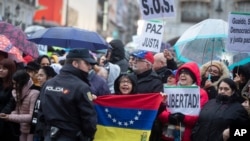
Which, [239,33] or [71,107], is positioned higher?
[239,33]

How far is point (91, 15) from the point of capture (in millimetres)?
80812

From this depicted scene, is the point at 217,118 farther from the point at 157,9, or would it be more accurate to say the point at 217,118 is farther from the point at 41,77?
the point at 157,9

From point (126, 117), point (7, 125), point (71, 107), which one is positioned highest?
point (71, 107)

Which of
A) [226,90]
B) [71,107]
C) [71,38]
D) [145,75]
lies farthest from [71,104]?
[71,38]

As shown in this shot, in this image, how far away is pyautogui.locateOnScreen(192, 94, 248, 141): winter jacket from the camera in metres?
6.85

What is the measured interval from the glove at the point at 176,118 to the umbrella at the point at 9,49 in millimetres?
3143

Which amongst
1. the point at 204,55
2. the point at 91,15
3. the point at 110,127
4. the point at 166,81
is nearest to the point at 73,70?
the point at 110,127

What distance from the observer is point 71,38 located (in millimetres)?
10734

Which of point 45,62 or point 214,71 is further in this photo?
point 45,62

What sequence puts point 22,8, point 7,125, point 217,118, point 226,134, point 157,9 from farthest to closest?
1. point 22,8
2. point 157,9
3. point 7,125
4. point 217,118
5. point 226,134

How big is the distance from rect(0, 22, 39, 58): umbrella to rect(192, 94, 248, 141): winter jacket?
4.06 metres

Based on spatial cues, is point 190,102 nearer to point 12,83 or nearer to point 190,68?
point 190,68

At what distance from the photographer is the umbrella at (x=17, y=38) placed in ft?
32.9

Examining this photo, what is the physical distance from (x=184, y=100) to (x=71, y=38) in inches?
151
